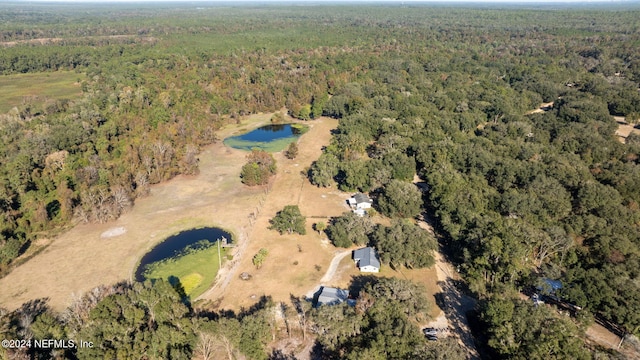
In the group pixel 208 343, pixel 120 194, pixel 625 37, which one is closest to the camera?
pixel 208 343

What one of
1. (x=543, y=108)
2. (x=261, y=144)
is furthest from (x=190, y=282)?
(x=543, y=108)

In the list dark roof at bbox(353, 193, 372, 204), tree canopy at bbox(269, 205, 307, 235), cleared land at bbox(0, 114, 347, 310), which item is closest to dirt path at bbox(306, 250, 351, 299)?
cleared land at bbox(0, 114, 347, 310)

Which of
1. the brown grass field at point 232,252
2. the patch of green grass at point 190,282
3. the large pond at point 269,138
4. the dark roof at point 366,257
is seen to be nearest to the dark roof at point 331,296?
the brown grass field at point 232,252

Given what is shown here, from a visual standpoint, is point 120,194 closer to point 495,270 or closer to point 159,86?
point 495,270

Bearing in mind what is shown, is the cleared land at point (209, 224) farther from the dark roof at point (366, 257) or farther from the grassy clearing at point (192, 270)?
the dark roof at point (366, 257)

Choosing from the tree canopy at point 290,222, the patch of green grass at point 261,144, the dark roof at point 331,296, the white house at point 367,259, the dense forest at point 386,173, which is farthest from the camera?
the patch of green grass at point 261,144

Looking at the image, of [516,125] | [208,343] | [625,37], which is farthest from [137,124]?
[625,37]
